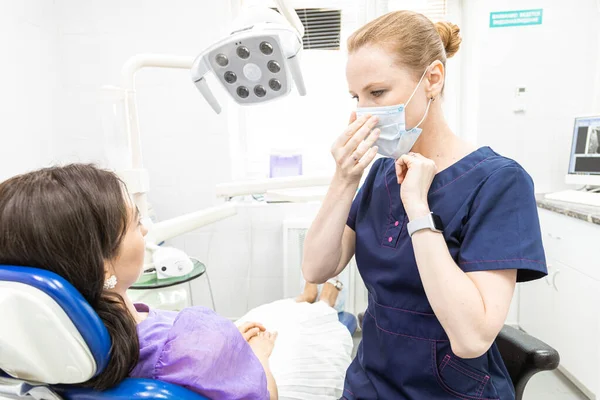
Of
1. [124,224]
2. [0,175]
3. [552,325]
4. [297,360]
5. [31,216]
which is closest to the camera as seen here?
[31,216]

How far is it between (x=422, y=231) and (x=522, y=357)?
46 cm

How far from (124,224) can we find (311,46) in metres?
2.31

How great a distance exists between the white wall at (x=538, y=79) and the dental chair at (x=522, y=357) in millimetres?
1851

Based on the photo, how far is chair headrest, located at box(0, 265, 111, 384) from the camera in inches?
21.8

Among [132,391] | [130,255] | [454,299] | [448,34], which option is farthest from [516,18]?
[132,391]

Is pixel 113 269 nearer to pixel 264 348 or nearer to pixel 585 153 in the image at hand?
pixel 264 348

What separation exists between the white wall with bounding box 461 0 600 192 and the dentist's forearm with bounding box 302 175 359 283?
6.32 ft

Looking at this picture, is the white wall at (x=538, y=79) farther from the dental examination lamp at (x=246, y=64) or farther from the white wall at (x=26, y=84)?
the white wall at (x=26, y=84)

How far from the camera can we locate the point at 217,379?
0.82 meters

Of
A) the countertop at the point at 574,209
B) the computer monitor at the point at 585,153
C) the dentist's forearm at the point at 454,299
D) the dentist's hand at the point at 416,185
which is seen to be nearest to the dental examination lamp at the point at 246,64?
the dentist's hand at the point at 416,185

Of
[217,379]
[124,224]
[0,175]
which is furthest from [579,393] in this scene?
[0,175]

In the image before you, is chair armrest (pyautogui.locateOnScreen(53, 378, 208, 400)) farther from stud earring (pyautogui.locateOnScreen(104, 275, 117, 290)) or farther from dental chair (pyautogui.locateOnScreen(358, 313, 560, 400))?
dental chair (pyautogui.locateOnScreen(358, 313, 560, 400))

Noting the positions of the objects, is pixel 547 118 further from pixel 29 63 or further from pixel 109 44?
pixel 29 63

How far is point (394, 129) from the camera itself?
3.21ft
